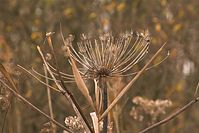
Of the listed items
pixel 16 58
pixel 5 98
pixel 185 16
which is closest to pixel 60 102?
pixel 16 58

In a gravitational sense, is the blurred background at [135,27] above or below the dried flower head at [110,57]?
above

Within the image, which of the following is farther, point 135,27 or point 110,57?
point 135,27

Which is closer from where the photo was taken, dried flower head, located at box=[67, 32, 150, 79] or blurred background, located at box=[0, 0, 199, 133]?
dried flower head, located at box=[67, 32, 150, 79]

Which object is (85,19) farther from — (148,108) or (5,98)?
(5,98)

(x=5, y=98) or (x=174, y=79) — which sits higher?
(x=174, y=79)

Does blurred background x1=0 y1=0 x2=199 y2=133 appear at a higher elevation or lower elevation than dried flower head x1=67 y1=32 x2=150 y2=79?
higher

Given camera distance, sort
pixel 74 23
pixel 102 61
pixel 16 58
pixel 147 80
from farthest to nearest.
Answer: pixel 74 23, pixel 147 80, pixel 16 58, pixel 102 61

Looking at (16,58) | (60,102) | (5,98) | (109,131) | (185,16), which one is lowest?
(109,131)

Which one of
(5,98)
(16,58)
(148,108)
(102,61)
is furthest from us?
(16,58)

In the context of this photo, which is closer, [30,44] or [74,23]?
[30,44]

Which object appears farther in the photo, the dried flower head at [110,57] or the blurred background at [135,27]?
the blurred background at [135,27]

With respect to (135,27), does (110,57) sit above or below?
below
